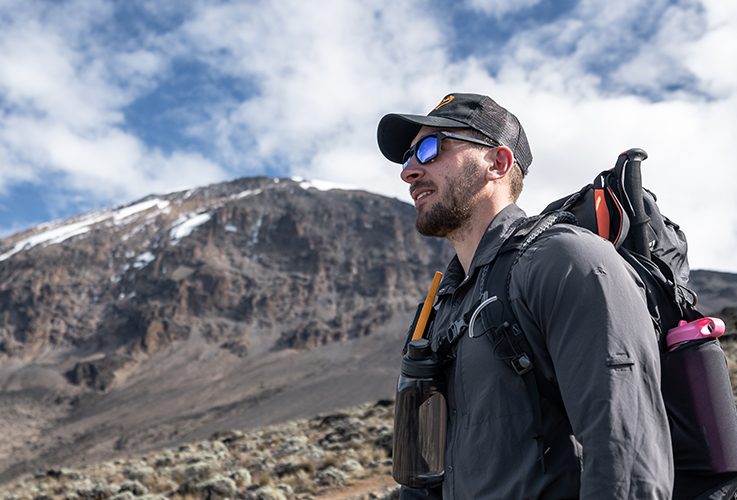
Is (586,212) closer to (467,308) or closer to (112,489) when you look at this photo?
(467,308)

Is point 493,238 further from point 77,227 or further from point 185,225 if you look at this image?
point 77,227

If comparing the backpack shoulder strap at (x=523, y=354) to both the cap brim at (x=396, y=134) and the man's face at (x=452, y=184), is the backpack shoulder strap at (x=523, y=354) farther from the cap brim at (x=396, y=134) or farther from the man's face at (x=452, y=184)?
Result: the cap brim at (x=396, y=134)

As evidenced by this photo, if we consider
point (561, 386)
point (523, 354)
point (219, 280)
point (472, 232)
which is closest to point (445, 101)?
point (472, 232)

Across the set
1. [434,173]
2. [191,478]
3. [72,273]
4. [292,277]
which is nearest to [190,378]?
[292,277]

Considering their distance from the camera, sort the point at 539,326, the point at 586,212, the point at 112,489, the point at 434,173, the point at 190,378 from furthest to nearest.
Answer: the point at 190,378, the point at 112,489, the point at 434,173, the point at 586,212, the point at 539,326

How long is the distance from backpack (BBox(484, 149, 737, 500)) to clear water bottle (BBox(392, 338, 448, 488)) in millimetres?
209

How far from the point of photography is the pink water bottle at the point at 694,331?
1312 mm

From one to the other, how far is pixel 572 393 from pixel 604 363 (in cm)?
10

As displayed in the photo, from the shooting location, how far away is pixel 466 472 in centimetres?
145

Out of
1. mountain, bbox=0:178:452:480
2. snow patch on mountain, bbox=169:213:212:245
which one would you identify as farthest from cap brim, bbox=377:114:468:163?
snow patch on mountain, bbox=169:213:212:245

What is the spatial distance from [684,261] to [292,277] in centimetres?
9686

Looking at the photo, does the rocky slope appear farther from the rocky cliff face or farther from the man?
the rocky cliff face

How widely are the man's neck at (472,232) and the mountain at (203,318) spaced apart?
59.5 metres

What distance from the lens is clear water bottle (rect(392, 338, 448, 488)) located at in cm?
164
